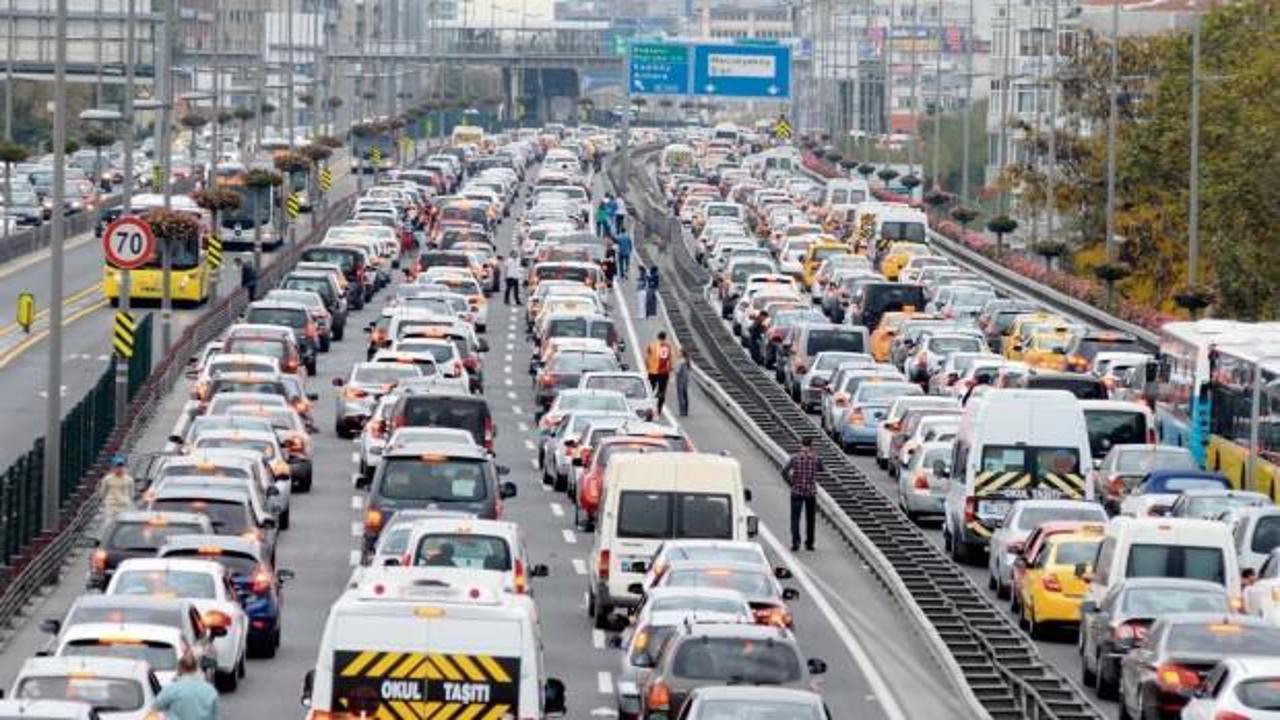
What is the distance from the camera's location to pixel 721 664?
100 ft

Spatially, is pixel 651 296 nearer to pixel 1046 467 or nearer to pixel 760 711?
pixel 1046 467

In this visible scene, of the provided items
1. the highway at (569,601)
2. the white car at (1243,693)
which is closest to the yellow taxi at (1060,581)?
the highway at (569,601)

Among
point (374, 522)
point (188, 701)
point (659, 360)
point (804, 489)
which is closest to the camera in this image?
point (188, 701)

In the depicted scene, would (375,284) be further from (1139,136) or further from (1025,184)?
(1025,184)

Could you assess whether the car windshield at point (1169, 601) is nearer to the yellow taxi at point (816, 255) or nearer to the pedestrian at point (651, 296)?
the pedestrian at point (651, 296)

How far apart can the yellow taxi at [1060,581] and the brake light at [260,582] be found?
8.49 metres

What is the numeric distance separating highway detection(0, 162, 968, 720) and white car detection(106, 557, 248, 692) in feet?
1.20

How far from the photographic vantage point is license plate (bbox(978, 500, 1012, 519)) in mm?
48500

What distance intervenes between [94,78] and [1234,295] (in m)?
58.6

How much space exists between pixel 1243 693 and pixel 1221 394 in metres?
27.2

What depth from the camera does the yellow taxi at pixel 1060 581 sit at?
4134 cm

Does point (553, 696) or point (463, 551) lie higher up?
point (553, 696)

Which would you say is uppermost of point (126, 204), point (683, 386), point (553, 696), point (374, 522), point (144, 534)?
point (126, 204)

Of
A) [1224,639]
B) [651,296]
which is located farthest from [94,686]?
[651,296]
